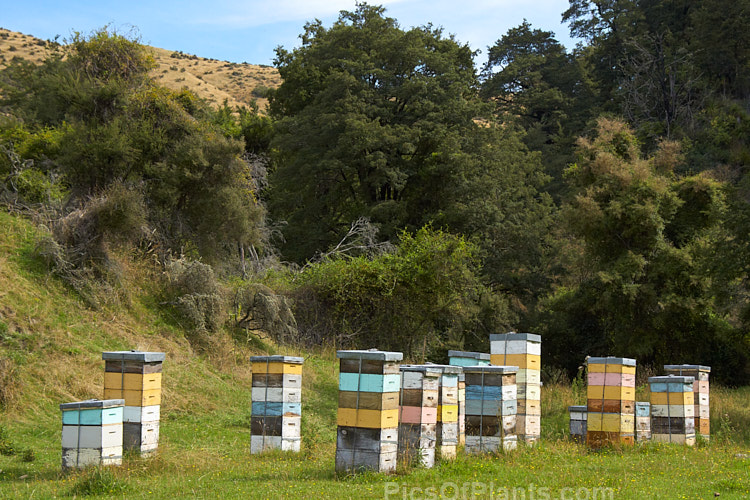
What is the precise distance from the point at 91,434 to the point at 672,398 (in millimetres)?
10197

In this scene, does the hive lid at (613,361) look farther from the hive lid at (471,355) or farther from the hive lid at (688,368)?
the hive lid at (688,368)

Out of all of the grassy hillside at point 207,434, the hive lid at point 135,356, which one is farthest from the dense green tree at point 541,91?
the hive lid at point 135,356

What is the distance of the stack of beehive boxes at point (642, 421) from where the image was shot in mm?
13352

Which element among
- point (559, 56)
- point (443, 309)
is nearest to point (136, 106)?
point (443, 309)

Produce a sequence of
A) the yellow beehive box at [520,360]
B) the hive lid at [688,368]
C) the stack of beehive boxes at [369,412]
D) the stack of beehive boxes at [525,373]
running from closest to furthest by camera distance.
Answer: the stack of beehive boxes at [369,412] < the stack of beehive boxes at [525,373] < the yellow beehive box at [520,360] < the hive lid at [688,368]

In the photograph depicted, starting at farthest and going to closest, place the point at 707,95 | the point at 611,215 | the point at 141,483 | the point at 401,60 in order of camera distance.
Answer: the point at 707,95
the point at 401,60
the point at 611,215
the point at 141,483

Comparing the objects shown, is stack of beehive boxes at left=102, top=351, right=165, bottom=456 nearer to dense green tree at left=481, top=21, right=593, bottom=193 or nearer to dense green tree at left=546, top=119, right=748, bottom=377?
dense green tree at left=546, top=119, right=748, bottom=377

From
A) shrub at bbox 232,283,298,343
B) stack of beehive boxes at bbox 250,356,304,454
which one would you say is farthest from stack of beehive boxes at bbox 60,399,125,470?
shrub at bbox 232,283,298,343

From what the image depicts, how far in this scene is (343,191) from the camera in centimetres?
3225

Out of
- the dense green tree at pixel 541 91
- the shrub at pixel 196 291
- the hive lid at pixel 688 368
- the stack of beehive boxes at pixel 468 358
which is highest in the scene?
the dense green tree at pixel 541 91

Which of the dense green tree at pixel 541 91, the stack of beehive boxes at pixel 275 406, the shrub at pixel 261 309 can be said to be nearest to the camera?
the stack of beehive boxes at pixel 275 406

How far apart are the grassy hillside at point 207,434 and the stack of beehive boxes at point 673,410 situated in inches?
29.6

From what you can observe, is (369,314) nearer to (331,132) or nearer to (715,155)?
(331,132)

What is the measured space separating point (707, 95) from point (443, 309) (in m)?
24.5
